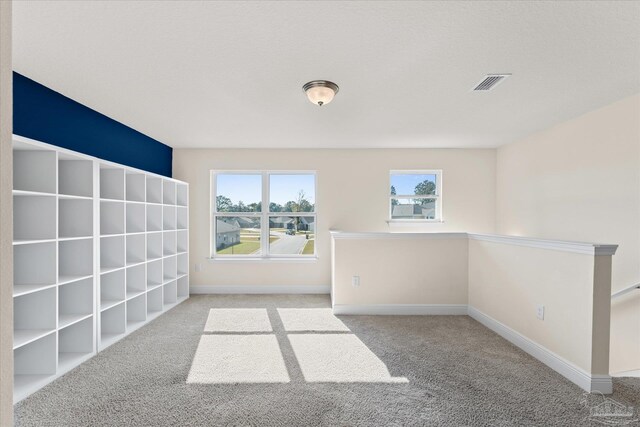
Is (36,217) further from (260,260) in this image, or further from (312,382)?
(260,260)

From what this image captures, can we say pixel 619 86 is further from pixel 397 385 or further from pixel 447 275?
pixel 397 385

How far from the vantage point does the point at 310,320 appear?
3.63 m

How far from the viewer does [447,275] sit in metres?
3.85

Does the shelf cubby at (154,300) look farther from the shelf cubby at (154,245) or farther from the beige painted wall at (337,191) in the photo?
the beige painted wall at (337,191)

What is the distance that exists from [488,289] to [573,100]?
2079 millimetres

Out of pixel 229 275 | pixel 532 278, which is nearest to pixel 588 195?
pixel 532 278

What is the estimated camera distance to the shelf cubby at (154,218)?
3875mm

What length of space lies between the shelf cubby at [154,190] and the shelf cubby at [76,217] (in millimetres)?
1146

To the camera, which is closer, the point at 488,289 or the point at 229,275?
the point at 488,289

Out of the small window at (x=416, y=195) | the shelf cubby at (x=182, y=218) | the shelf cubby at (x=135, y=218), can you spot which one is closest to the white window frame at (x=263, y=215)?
the shelf cubby at (x=182, y=218)

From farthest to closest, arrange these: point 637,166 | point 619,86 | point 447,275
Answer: point 447,275 < point 637,166 < point 619,86

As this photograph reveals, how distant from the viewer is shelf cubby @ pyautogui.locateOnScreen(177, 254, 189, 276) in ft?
14.7

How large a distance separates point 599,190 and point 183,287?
5323mm

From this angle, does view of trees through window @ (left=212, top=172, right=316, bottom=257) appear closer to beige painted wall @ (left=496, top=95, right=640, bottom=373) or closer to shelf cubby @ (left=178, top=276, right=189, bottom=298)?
shelf cubby @ (left=178, top=276, right=189, bottom=298)
